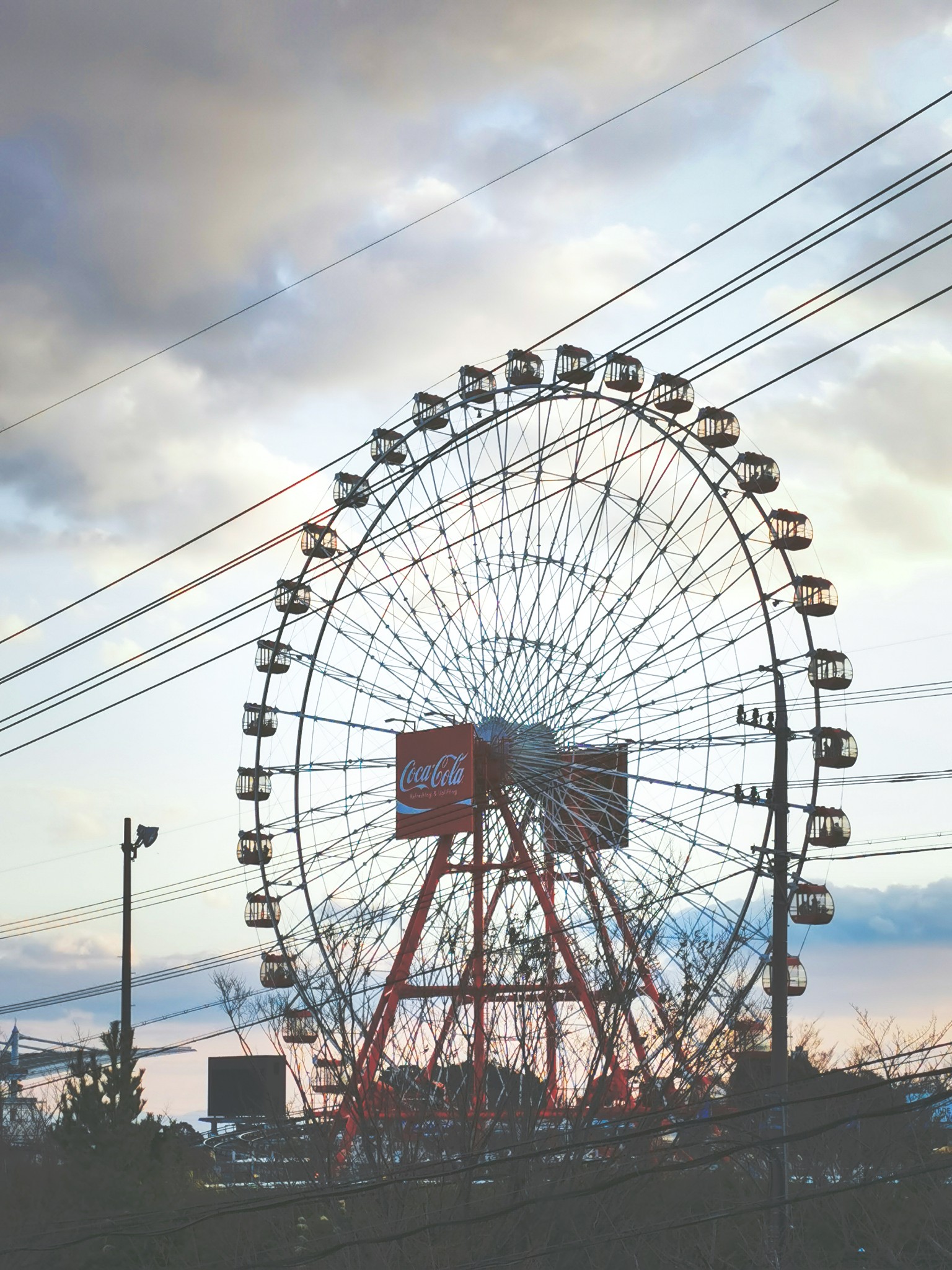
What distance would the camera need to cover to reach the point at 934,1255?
29797mm

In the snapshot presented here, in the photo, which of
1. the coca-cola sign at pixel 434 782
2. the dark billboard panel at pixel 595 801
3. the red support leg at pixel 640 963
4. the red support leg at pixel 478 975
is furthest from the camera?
the coca-cola sign at pixel 434 782

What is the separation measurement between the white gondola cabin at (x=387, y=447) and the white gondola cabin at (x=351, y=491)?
678mm

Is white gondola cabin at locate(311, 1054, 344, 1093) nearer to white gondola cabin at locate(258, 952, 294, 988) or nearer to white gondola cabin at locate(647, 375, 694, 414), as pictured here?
white gondola cabin at locate(258, 952, 294, 988)

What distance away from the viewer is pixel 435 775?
94.4 ft

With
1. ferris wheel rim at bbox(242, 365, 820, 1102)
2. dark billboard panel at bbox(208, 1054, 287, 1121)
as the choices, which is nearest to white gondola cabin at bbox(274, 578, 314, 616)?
ferris wheel rim at bbox(242, 365, 820, 1102)

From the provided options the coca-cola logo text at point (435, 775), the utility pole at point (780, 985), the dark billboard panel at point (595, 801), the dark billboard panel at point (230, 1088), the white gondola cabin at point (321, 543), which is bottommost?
the utility pole at point (780, 985)

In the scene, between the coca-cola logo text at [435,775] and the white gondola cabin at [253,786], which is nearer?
the coca-cola logo text at [435,775]

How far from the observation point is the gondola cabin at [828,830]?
89.5 feet

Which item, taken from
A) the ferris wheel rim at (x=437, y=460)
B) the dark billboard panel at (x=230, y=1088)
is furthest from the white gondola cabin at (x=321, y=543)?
the dark billboard panel at (x=230, y=1088)

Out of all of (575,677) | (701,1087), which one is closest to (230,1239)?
(701,1087)

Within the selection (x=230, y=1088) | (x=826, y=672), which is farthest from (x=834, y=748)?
(x=230, y=1088)

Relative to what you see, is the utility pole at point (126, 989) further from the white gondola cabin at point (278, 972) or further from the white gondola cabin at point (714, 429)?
the white gondola cabin at point (714, 429)

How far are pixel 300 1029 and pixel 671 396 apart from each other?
1347 centimetres

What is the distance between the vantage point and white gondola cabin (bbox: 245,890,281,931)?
31578 mm
